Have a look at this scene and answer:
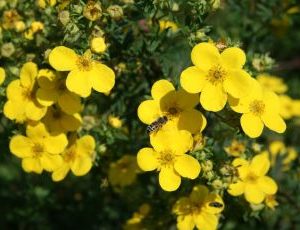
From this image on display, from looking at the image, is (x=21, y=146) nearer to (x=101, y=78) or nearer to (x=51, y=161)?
(x=51, y=161)

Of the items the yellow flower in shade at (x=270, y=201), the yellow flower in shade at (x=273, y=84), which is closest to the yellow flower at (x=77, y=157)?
the yellow flower in shade at (x=270, y=201)

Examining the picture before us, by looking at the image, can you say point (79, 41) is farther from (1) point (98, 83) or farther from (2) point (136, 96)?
(2) point (136, 96)

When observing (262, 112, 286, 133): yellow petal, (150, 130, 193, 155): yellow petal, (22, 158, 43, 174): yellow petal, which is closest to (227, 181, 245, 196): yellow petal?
A: (262, 112, 286, 133): yellow petal

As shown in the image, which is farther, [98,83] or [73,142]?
[73,142]

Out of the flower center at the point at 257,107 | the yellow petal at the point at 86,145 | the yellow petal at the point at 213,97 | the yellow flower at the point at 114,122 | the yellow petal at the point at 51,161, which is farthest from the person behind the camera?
the yellow flower at the point at 114,122

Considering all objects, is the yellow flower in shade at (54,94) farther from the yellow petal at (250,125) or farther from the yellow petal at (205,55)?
the yellow petal at (250,125)

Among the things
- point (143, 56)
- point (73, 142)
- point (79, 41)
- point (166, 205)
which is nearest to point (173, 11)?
point (143, 56)
